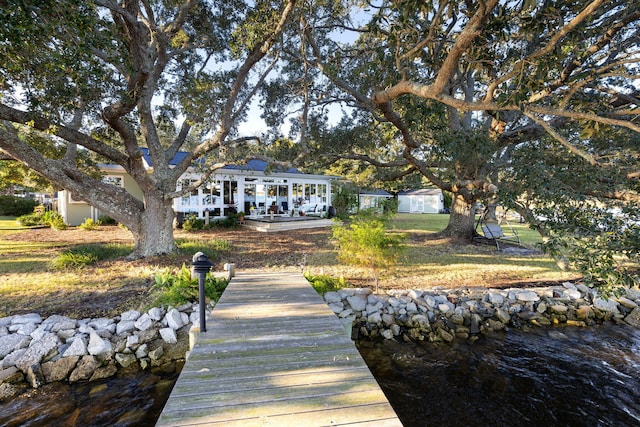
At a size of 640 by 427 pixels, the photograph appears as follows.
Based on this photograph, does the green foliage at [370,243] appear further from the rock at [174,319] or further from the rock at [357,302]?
the rock at [174,319]

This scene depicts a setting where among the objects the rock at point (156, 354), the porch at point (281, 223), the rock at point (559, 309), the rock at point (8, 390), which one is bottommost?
the rock at point (8, 390)

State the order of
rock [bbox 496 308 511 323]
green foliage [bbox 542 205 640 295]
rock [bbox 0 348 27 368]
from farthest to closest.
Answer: rock [bbox 496 308 511 323] → rock [bbox 0 348 27 368] → green foliage [bbox 542 205 640 295]

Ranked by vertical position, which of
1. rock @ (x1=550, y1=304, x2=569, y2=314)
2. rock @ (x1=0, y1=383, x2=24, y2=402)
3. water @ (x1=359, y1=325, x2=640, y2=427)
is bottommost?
water @ (x1=359, y1=325, x2=640, y2=427)

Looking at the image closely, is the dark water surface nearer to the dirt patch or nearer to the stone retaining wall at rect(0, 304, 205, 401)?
the stone retaining wall at rect(0, 304, 205, 401)

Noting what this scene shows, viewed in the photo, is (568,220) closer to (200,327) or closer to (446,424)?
(446,424)

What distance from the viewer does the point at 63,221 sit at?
50.0 ft

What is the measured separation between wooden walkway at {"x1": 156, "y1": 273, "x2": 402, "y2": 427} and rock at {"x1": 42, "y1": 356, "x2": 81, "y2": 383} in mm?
2139

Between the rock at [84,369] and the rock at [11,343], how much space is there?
2.84 ft

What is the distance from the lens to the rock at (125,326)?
4.71 metres

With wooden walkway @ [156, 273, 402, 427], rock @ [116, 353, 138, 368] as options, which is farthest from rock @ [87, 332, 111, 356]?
wooden walkway @ [156, 273, 402, 427]

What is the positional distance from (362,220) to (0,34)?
243 inches

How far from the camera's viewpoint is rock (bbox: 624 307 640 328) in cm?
612

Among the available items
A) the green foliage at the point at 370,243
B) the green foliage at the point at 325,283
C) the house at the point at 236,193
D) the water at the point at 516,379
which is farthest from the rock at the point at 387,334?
the house at the point at 236,193

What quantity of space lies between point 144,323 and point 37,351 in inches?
51.2
